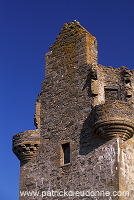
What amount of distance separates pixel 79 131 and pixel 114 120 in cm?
200

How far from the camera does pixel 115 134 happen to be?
18.0 m

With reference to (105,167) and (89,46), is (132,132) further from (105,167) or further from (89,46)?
(89,46)

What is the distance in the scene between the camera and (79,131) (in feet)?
63.3

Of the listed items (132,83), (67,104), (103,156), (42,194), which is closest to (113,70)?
(132,83)

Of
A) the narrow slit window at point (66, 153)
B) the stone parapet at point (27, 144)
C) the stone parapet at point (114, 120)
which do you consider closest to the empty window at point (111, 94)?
the stone parapet at point (114, 120)

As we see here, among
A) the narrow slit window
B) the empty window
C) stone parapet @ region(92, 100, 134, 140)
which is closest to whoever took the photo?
stone parapet @ region(92, 100, 134, 140)

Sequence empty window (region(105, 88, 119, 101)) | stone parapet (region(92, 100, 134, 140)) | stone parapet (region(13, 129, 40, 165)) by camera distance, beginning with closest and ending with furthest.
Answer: stone parapet (region(92, 100, 134, 140))
empty window (region(105, 88, 119, 101))
stone parapet (region(13, 129, 40, 165))

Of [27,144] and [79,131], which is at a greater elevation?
[79,131]

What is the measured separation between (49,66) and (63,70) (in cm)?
99

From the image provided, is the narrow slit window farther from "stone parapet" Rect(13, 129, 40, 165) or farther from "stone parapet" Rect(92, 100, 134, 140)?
"stone parapet" Rect(92, 100, 134, 140)

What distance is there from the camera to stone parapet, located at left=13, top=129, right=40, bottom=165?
66.8 ft

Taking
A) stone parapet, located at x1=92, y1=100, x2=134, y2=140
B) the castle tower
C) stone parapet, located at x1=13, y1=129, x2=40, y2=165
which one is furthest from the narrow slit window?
stone parapet, located at x1=92, y1=100, x2=134, y2=140

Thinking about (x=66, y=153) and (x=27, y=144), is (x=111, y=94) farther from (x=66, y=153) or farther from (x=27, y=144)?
(x=27, y=144)

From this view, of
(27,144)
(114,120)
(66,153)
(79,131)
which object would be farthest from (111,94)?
(27,144)
